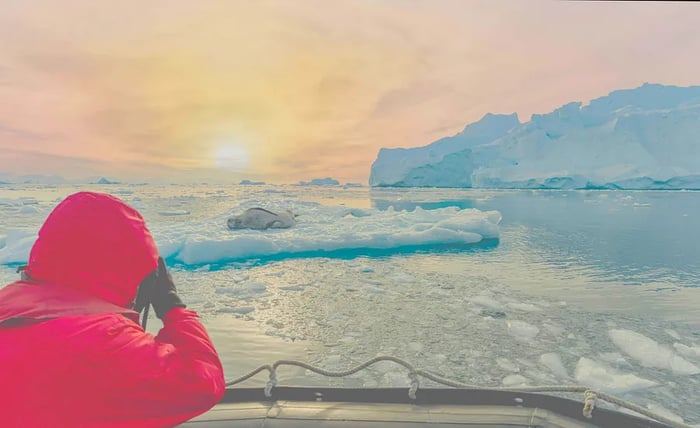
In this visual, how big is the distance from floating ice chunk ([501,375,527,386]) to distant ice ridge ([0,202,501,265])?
5.67 metres

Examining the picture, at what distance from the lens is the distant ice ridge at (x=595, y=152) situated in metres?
36.2

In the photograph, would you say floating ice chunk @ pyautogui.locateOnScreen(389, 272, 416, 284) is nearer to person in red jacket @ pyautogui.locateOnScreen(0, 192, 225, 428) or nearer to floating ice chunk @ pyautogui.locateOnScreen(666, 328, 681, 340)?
floating ice chunk @ pyautogui.locateOnScreen(666, 328, 681, 340)

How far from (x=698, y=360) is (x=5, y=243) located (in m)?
10.9

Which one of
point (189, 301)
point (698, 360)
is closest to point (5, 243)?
point (189, 301)

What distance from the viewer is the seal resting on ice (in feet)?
36.5

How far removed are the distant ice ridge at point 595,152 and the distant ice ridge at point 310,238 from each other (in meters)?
31.5

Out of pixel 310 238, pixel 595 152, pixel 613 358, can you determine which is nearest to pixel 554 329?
pixel 613 358

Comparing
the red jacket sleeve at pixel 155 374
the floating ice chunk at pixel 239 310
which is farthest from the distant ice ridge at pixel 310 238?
the red jacket sleeve at pixel 155 374

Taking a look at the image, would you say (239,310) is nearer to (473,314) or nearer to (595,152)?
(473,314)

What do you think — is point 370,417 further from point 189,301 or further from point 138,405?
point 189,301

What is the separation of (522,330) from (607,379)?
37.8 inches

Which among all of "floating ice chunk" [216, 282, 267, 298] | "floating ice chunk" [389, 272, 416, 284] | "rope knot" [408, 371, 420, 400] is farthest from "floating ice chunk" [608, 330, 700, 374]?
"floating ice chunk" [216, 282, 267, 298]

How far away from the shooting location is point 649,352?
3.21m

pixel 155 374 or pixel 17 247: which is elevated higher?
pixel 155 374
